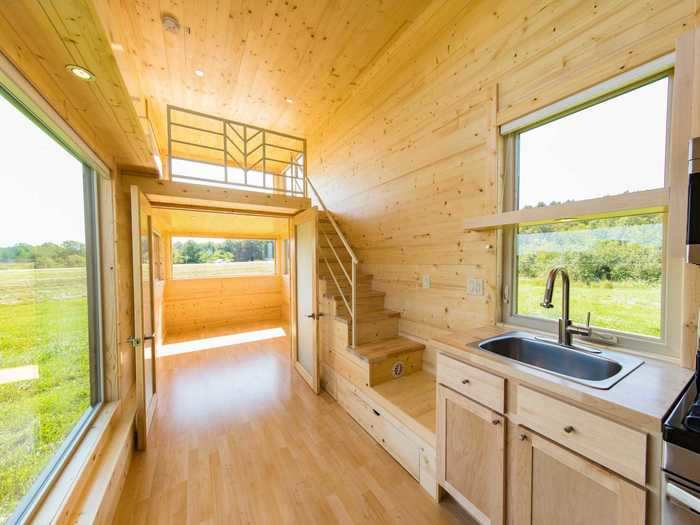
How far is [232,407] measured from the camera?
2811mm

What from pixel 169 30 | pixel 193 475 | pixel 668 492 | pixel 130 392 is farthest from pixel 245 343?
pixel 668 492

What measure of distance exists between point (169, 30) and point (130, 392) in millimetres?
3275

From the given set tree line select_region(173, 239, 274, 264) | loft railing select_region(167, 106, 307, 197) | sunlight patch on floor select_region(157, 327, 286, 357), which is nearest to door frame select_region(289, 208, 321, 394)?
loft railing select_region(167, 106, 307, 197)

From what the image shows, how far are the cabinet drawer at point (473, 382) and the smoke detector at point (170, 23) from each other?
344cm

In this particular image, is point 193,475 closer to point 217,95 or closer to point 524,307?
point 524,307

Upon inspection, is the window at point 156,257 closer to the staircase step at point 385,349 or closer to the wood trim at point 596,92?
the staircase step at point 385,349

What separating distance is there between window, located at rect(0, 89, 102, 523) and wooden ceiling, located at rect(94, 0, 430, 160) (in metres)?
0.63

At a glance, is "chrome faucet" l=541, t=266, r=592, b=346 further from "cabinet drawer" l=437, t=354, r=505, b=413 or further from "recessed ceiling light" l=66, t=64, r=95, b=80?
"recessed ceiling light" l=66, t=64, r=95, b=80

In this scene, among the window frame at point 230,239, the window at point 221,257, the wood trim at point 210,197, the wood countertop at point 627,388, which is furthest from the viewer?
the window at point 221,257

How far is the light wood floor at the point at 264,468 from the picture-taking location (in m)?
1.63

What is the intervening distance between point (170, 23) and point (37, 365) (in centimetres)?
284

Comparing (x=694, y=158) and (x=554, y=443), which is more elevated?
(x=694, y=158)

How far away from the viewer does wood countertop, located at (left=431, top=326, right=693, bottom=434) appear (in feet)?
2.84

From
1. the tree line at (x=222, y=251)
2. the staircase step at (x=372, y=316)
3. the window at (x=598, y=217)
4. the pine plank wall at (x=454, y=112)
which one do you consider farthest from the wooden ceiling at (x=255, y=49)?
the tree line at (x=222, y=251)
